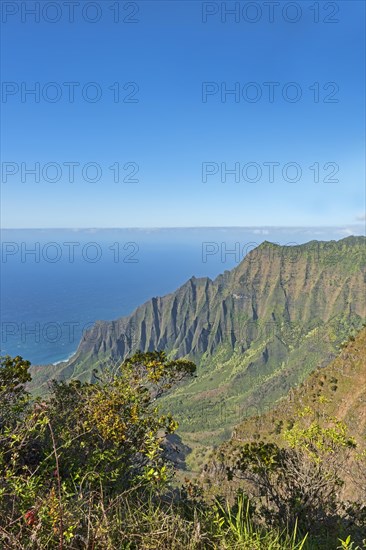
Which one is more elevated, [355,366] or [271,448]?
[271,448]

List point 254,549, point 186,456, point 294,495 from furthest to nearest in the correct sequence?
1. point 186,456
2. point 294,495
3. point 254,549

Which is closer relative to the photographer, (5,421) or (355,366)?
(5,421)

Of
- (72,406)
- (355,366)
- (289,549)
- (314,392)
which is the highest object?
(289,549)

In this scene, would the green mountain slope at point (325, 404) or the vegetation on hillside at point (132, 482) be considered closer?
the vegetation on hillside at point (132, 482)

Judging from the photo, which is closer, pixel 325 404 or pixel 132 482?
pixel 132 482

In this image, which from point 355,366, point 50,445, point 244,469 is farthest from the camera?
point 355,366

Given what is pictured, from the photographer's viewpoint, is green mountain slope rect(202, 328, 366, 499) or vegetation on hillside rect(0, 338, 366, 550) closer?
vegetation on hillside rect(0, 338, 366, 550)

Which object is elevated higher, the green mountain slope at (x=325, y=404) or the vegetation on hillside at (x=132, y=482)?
the vegetation on hillside at (x=132, y=482)

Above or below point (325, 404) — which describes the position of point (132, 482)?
above

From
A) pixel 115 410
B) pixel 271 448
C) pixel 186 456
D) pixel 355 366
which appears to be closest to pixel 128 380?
pixel 115 410

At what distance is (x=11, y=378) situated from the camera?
14.3 meters

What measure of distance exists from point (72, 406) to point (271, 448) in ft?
35.5

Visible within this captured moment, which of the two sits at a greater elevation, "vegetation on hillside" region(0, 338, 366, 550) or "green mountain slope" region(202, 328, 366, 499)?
"vegetation on hillside" region(0, 338, 366, 550)

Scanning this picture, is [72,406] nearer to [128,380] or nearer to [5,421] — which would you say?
[128,380]
